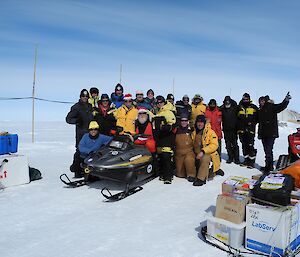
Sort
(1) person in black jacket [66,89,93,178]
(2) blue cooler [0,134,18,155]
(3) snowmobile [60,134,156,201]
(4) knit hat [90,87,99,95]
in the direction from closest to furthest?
1. (3) snowmobile [60,134,156,201]
2. (2) blue cooler [0,134,18,155]
3. (1) person in black jacket [66,89,93,178]
4. (4) knit hat [90,87,99,95]

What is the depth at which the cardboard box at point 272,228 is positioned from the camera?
273 centimetres

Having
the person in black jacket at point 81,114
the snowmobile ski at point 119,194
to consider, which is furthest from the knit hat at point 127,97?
the snowmobile ski at point 119,194

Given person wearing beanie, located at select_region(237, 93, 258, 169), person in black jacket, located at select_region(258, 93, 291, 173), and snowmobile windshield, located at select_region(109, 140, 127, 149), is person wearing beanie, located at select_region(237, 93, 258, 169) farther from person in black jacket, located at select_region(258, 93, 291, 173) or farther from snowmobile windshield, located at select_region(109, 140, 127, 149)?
snowmobile windshield, located at select_region(109, 140, 127, 149)

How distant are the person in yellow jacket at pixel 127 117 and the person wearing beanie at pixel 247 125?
101 inches

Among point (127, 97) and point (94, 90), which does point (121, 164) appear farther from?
point (94, 90)

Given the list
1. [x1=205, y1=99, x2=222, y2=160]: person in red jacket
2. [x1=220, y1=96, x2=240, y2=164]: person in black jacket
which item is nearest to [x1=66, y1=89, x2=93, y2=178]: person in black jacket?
[x1=205, y1=99, x2=222, y2=160]: person in red jacket

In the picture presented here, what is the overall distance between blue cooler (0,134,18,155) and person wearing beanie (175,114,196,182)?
9.49ft

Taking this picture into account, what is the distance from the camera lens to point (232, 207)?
9.89 feet

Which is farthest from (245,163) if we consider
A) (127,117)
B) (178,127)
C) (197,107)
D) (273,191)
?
(273,191)

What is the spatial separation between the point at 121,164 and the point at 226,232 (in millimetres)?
2103

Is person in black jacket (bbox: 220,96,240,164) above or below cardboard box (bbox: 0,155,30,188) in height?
above

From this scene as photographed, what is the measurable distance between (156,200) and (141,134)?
52.5 inches

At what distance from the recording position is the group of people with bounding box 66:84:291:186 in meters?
5.46

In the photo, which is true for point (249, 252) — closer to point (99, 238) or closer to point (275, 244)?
point (275, 244)
